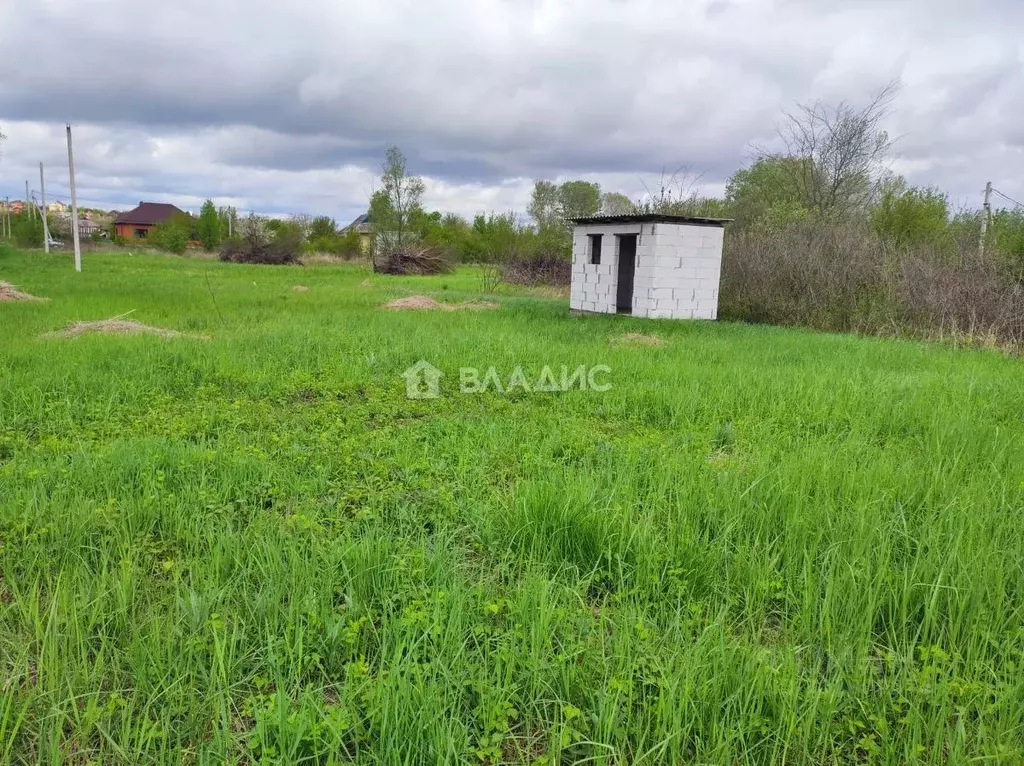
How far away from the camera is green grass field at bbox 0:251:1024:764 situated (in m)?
1.94

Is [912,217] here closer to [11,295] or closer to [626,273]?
[626,273]

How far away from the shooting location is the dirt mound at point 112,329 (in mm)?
8789

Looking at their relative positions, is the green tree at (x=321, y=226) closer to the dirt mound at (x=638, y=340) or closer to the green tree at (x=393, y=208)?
the green tree at (x=393, y=208)

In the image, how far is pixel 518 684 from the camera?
208 cm

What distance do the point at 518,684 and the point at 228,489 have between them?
2268 millimetres

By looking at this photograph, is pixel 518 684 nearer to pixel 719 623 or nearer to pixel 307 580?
pixel 719 623

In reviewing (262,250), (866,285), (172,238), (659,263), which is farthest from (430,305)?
(172,238)

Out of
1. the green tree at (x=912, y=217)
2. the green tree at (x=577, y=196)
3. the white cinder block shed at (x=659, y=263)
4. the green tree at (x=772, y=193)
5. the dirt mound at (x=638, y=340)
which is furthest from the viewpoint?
the green tree at (x=577, y=196)

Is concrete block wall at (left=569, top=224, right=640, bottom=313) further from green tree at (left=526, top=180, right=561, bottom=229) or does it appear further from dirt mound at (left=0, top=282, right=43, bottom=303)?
green tree at (left=526, top=180, right=561, bottom=229)

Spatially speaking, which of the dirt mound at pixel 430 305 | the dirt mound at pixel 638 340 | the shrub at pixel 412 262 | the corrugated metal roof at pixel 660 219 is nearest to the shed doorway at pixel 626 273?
the corrugated metal roof at pixel 660 219

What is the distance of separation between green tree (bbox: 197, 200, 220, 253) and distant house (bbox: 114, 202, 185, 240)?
25471 mm

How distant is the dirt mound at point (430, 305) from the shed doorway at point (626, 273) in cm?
295

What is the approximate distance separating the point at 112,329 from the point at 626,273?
33.9ft

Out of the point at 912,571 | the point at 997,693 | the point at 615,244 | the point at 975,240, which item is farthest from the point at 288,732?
the point at 975,240
